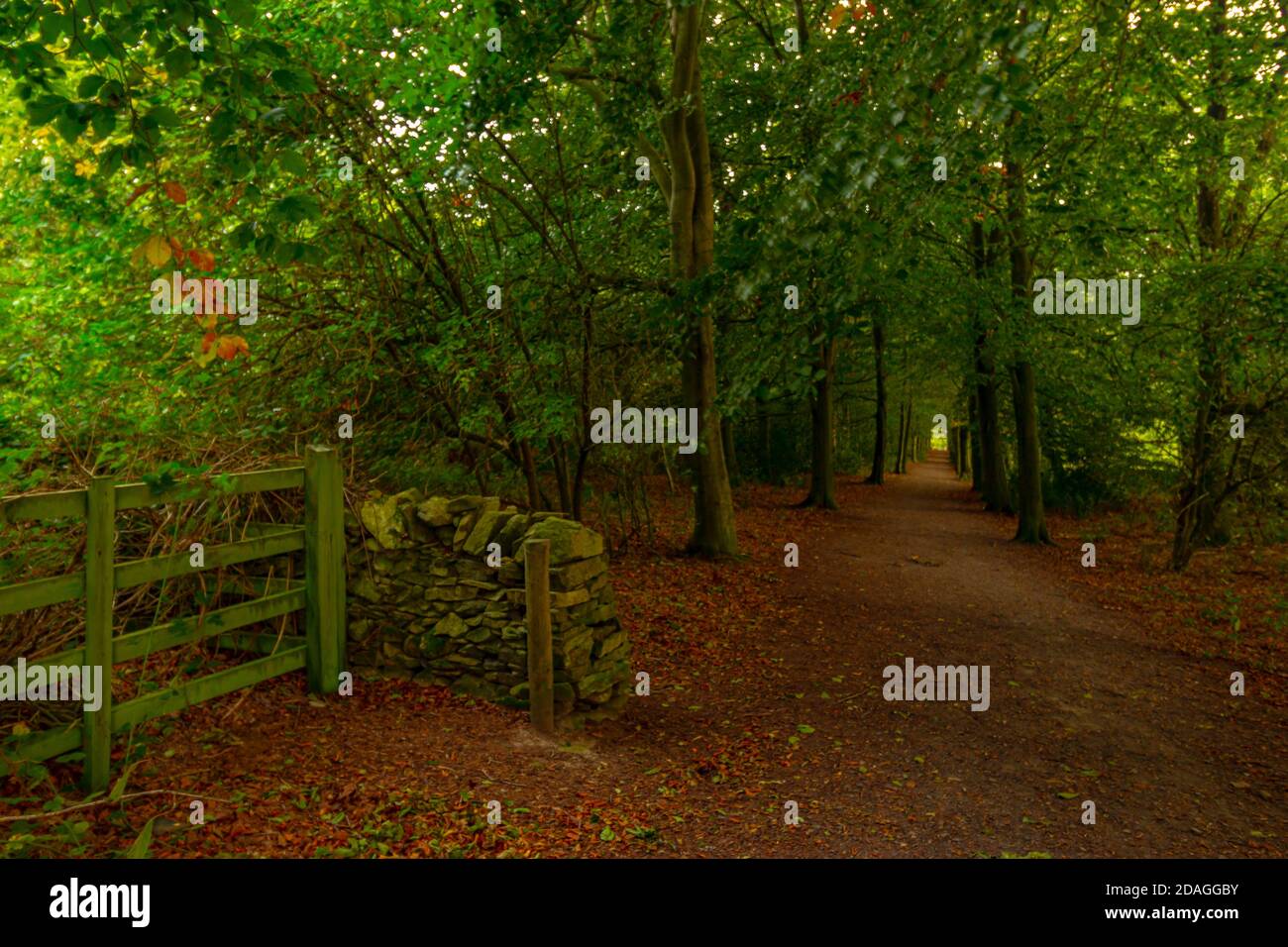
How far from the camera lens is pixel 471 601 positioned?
6910mm

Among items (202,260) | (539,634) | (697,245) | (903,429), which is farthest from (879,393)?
(202,260)

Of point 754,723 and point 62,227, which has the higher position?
point 62,227

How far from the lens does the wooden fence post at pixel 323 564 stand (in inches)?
252

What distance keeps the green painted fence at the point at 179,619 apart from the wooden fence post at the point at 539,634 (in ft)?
5.38

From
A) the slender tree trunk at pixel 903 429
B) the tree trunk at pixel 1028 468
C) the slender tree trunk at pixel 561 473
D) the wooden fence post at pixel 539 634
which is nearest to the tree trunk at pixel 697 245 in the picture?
the slender tree trunk at pixel 561 473

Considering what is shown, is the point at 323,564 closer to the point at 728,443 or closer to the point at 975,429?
the point at 728,443

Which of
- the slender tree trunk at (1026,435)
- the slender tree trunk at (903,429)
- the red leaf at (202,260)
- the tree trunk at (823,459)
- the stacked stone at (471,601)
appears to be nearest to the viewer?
the red leaf at (202,260)

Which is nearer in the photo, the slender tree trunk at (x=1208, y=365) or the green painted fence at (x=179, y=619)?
the green painted fence at (x=179, y=619)

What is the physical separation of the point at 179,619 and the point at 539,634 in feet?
8.09

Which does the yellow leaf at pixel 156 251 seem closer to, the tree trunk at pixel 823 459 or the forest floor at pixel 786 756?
the forest floor at pixel 786 756

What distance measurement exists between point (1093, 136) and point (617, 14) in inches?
239
